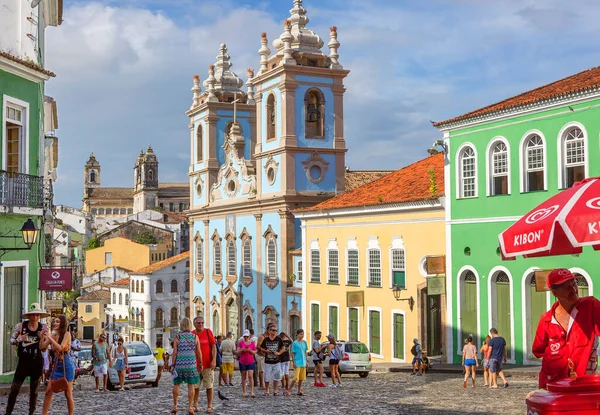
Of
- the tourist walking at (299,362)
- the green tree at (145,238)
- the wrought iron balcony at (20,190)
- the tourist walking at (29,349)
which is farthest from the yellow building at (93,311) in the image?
the tourist walking at (29,349)

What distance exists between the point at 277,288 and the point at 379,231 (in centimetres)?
1267

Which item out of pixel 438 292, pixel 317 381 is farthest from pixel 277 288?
pixel 317 381

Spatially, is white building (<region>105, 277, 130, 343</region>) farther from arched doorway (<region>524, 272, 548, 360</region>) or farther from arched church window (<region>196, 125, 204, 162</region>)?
arched doorway (<region>524, 272, 548, 360</region>)

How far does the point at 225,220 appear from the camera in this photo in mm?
53125

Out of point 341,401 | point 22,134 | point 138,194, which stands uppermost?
point 138,194

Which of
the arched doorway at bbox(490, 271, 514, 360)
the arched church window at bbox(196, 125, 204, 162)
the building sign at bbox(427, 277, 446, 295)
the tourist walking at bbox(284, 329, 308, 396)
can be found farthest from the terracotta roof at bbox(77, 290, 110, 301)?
the tourist walking at bbox(284, 329, 308, 396)

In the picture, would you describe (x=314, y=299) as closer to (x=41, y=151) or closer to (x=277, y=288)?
(x=277, y=288)

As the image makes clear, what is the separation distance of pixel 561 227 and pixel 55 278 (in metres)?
14.5

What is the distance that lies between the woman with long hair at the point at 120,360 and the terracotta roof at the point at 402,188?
13.0m

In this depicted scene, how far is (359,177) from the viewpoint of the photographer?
50906mm

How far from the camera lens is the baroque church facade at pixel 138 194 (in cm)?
17825

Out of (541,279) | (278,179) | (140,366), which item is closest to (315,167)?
(278,179)

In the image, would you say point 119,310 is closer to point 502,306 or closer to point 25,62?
point 502,306

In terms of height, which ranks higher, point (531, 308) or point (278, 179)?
point (278, 179)
